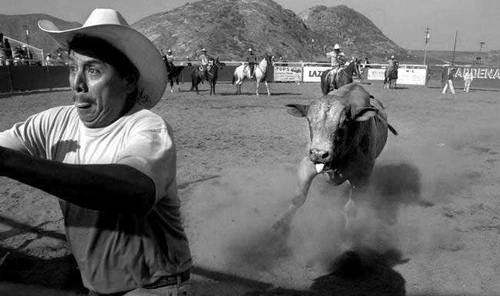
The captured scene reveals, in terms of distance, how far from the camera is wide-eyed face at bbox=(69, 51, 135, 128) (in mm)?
1561

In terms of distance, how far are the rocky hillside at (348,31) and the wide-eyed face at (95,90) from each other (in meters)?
86.6

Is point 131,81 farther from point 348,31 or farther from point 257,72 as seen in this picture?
point 348,31

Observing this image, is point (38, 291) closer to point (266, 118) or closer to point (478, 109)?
point (266, 118)

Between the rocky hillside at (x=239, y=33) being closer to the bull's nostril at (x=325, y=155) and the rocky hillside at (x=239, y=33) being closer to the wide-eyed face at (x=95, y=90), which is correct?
the bull's nostril at (x=325, y=155)

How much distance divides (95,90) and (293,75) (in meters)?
30.1

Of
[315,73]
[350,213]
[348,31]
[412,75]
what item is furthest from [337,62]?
[348,31]

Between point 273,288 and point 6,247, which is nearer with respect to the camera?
point 273,288

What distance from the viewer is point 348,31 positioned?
323ft

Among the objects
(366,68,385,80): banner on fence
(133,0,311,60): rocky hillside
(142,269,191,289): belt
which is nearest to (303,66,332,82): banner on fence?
(366,68,385,80): banner on fence

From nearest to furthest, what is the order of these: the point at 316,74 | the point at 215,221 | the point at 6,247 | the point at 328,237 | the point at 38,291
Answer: the point at 38,291, the point at 6,247, the point at 328,237, the point at 215,221, the point at 316,74

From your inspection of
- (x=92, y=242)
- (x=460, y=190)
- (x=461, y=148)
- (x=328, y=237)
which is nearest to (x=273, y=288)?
(x=328, y=237)

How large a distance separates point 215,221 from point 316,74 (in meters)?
27.1

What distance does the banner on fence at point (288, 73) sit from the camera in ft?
101

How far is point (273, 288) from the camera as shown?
142 inches
